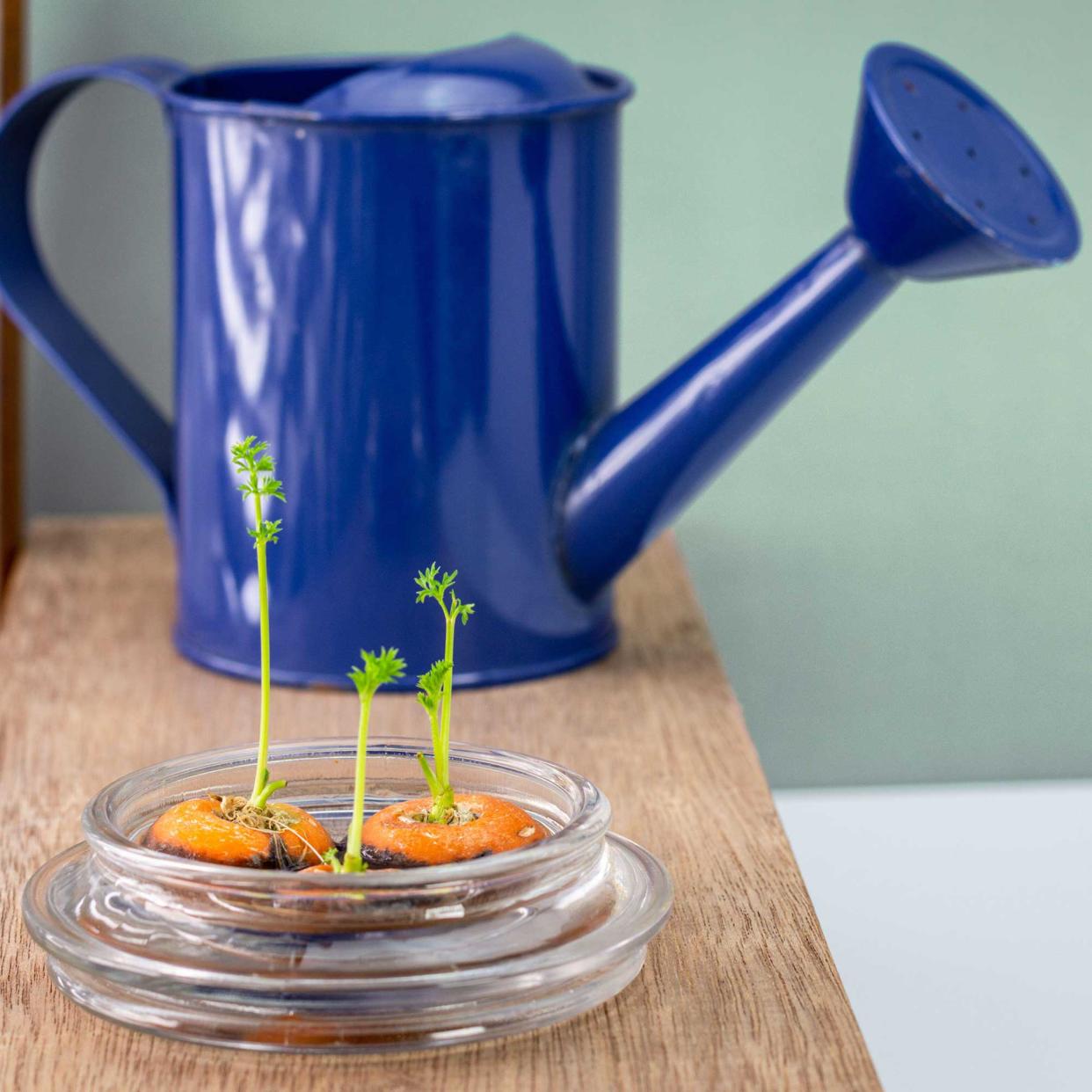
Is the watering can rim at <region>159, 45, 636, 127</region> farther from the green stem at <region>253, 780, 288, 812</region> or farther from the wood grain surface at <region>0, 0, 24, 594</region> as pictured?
the green stem at <region>253, 780, 288, 812</region>

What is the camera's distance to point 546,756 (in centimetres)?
58

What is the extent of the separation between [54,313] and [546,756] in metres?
0.31

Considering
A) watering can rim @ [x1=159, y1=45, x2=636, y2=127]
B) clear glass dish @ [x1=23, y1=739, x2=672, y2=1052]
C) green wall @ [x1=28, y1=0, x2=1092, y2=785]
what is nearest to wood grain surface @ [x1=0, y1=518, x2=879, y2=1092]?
clear glass dish @ [x1=23, y1=739, x2=672, y2=1052]

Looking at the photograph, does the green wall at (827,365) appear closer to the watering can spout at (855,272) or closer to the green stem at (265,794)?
the watering can spout at (855,272)

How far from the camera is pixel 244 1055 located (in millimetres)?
367

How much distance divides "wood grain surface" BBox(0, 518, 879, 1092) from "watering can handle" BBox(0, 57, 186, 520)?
0.09m

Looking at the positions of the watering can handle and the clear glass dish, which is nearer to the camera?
the clear glass dish

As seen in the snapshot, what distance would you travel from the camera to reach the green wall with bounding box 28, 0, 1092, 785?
0.85 metres

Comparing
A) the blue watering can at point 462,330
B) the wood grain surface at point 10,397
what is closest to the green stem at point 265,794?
the blue watering can at point 462,330

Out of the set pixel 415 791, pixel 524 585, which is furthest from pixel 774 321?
pixel 415 791

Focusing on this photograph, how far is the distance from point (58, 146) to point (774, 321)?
1.40 feet

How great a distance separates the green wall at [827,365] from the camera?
847 millimetres

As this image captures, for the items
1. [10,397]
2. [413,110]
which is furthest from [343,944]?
[10,397]

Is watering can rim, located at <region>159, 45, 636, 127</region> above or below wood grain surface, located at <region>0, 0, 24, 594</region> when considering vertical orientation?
above
